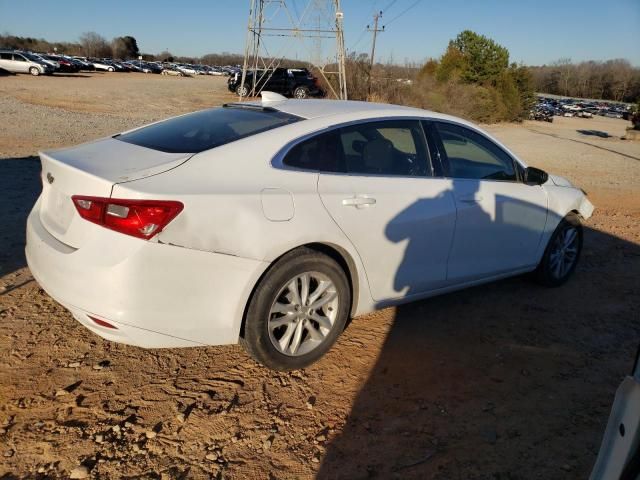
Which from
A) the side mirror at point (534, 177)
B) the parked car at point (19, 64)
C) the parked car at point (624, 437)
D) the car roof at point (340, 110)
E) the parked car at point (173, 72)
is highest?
the parked car at point (173, 72)

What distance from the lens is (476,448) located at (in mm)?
2656

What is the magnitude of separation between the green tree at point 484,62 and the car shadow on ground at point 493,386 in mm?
36407

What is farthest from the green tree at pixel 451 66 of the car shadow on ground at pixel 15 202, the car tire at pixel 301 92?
the car shadow on ground at pixel 15 202

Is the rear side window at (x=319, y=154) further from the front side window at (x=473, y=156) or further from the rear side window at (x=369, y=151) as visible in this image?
the front side window at (x=473, y=156)

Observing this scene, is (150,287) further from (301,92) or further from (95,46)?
(95,46)

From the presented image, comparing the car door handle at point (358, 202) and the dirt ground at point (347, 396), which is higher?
the car door handle at point (358, 202)

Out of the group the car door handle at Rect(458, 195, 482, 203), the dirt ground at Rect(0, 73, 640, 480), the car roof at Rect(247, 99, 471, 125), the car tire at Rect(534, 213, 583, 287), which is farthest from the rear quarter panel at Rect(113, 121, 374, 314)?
the car tire at Rect(534, 213, 583, 287)

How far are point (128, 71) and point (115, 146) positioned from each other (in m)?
76.8

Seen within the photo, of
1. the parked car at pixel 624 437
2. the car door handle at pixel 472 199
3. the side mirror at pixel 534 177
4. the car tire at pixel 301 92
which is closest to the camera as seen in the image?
the parked car at pixel 624 437

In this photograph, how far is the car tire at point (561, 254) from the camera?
4.74 metres

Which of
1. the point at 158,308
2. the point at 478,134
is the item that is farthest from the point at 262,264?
the point at 478,134

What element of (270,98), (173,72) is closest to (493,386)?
(270,98)

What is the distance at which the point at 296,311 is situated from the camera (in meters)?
3.10

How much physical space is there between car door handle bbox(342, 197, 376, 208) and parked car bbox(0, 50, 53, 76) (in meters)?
47.7
